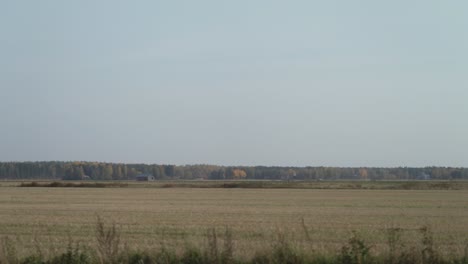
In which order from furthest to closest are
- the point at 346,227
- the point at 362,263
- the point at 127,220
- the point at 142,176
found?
1. the point at 142,176
2. the point at 127,220
3. the point at 346,227
4. the point at 362,263

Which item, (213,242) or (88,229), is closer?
(213,242)

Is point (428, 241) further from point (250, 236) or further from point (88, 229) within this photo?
point (88, 229)

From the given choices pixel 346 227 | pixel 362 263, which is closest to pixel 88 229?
pixel 346 227

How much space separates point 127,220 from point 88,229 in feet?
16.1

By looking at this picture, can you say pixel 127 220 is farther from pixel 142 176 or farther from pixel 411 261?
pixel 142 176

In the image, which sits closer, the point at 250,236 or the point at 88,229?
the point at 250,236

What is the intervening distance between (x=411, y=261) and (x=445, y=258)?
4.45 ft

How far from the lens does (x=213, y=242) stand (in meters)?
12.8

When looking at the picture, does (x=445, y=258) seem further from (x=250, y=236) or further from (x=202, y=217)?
(x=202, y=217)

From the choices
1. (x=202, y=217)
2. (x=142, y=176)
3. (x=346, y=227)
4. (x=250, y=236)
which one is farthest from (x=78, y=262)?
(x=142, y=176)

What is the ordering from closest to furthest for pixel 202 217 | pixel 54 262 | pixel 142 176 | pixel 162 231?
pixel 54 262 → pixel 162 231 → pixel 202 217 → pixel 142 176

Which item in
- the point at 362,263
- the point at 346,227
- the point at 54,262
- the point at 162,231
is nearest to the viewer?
the point at 362,263

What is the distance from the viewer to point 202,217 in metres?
31.9

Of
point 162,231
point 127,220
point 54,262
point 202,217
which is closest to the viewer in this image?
point 54,262
